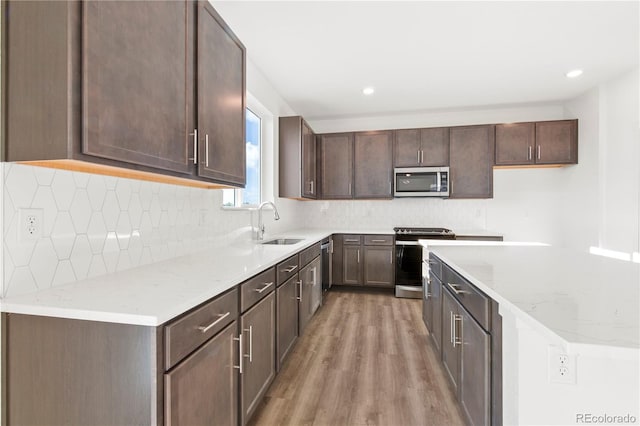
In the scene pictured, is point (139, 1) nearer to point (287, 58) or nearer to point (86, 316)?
point (86, 316)

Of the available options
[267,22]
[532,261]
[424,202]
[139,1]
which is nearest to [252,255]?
[139,1]

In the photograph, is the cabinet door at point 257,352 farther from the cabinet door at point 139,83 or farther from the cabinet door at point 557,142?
the cabinet door at point 557,142

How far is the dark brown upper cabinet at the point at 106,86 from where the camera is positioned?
88 cm

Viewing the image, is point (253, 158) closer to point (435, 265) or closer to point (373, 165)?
point (373, 165)

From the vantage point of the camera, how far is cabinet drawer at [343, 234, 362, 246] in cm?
409

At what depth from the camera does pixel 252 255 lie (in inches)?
76.0

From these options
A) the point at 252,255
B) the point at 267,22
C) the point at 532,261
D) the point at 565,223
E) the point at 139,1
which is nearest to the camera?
the point at 139,1

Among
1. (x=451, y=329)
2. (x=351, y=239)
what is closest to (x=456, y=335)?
(x=451, y=329)

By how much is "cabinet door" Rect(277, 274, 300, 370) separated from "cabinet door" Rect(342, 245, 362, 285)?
1808 millimetres

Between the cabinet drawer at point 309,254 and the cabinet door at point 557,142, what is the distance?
3.23 m

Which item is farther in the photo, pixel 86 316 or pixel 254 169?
pixel 254 169

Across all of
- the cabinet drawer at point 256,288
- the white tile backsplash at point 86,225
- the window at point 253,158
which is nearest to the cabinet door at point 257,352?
the cabinet drawer at point 256,288

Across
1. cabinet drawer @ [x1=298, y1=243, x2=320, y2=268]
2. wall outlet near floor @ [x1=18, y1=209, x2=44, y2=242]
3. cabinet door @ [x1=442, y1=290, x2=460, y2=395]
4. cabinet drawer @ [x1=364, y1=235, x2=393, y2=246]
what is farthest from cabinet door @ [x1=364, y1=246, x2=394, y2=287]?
wall outlet near floor @ [x1=18, y1=209, x2=44, y2=242]

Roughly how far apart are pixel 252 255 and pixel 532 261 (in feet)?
5.39
